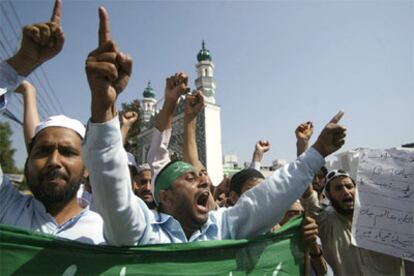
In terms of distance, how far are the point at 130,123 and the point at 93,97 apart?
184 cm

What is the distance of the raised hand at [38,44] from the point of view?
5.03 feet

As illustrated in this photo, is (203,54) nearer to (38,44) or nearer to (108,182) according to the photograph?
(38,44)

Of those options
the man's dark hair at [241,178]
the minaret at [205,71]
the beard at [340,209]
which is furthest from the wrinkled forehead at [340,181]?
the minaret at [205,71]

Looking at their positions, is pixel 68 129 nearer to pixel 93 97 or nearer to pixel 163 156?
pixel 93 97

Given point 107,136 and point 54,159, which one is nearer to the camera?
point 107,136

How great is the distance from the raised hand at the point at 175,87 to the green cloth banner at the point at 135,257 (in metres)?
1.41

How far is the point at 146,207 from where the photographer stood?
1494 mm

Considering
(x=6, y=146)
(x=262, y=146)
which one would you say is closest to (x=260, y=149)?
(x=262, y=146)

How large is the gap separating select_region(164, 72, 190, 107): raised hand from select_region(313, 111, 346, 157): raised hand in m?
1.27

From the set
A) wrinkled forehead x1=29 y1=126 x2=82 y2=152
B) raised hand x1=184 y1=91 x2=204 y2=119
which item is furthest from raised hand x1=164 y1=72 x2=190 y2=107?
wrinkled forehead x1=29 y1=126 x2=82 y2=152

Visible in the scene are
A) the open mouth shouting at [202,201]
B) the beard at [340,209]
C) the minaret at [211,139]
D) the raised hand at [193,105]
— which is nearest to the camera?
the open mouth shouting at [202,201]

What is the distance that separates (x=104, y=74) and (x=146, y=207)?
0.64 metres

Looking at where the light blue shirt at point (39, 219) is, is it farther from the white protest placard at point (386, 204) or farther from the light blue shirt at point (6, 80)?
the white protest placard at point (386, 204)

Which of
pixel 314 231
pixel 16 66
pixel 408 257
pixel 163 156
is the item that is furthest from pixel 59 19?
pixel 408 257
